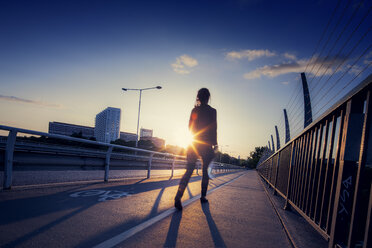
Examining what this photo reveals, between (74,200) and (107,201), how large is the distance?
0.55 metres

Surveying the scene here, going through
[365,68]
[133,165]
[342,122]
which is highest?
[365,68]

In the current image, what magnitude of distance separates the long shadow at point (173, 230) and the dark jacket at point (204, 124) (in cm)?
146

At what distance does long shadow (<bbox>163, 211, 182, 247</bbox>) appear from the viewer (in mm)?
2473

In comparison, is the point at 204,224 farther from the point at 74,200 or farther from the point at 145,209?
the point at 74,200

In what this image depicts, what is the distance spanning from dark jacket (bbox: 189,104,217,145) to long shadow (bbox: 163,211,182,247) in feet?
4.80

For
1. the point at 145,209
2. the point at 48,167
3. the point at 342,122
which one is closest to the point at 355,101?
the point at 342,122

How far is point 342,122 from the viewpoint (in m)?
2.55

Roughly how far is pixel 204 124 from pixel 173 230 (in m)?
2.20

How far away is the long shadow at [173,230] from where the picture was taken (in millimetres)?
2473

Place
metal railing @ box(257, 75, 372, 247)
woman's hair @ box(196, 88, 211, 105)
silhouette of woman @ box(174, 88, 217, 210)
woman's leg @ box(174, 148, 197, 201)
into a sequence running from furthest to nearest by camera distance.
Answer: woman's hair @ box(196, 88, 211, 105), silhouette of woman @ box(174, 88, 217, 210), woman's leg @ box(174, 148, 197, 201), metal railing @ box(257, 75, 372, 247)

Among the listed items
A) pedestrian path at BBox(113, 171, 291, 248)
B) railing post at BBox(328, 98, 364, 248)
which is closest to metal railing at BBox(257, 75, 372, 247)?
railing post at BBox(328, 98, 364, 248)

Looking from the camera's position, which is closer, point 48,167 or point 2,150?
point 2,150

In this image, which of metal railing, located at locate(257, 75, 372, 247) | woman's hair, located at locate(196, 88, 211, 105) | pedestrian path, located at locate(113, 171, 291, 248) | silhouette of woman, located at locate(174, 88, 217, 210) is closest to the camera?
metal railing, located at locate(257, 75, 372, 247)

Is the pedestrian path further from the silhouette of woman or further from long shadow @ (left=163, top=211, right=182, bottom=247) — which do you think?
the silhouette of woman
